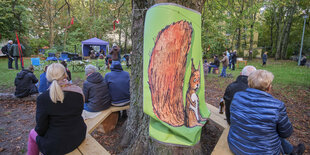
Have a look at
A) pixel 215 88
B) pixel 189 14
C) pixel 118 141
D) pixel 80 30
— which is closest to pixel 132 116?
pixel 118 141

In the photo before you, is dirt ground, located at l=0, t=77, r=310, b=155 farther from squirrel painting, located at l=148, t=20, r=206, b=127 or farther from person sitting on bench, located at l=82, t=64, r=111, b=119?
squirrel painting, located at l=148, t=20, r=206, b=127

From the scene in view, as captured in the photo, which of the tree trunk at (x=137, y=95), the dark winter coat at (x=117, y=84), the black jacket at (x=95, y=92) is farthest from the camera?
the dark winter coat at (x=117, y=84)

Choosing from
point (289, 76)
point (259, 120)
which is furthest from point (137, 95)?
point (289, 76)

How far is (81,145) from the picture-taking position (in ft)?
7.38

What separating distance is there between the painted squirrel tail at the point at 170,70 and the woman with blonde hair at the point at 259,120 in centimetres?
66

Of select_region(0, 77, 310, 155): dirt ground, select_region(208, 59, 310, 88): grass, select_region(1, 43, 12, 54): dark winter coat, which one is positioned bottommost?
select_region(0, 77, 310, 155): dirt ground

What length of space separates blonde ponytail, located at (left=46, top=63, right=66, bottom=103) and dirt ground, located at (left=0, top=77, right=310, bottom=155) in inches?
59.1

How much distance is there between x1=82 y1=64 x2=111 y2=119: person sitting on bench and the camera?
3189 millimetres

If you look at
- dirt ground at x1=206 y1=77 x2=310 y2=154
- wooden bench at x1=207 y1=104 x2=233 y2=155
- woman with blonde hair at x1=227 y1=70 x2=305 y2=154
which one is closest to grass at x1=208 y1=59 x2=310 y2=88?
dirt ground at x1=206 y1=77 x2=310 y2=154

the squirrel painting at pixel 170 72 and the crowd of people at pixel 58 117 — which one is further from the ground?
the squirrel painting at pixel 170 72

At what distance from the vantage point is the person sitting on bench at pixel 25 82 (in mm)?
4910

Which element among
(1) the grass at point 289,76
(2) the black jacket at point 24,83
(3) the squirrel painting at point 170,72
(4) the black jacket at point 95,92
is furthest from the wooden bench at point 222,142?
(1) the grass at point 289,76

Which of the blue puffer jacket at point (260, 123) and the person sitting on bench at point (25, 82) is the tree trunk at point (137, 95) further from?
the person sitting on bench at point (25, 82)

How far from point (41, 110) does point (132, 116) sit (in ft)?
4.30
